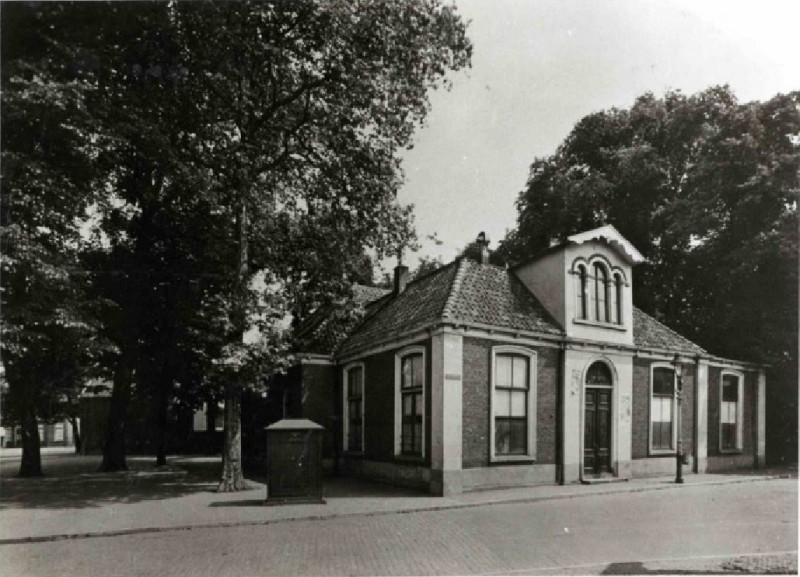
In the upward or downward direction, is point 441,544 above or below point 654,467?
above

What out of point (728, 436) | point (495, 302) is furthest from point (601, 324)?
point (728, 436)

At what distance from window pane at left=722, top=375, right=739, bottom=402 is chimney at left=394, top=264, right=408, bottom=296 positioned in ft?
38.0

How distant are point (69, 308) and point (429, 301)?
897 centimetres

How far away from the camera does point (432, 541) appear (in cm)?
932

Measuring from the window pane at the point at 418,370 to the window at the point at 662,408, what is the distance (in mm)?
7704

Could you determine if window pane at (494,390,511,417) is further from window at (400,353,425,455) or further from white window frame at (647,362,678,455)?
white window frame at (647,362,678,455)

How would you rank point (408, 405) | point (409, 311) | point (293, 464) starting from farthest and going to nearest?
point (409, 311) < point (408, 405) < point (293, 464)

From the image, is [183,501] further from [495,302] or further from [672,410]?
[672,410]

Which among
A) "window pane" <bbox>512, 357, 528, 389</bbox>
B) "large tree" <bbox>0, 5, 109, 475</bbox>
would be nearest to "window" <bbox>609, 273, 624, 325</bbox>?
"window pane" <bbox>512, 357, 528, 389</bbox>

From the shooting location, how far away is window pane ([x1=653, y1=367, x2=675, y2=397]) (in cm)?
1906

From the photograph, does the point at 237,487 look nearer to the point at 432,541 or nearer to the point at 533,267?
the point at 432,541

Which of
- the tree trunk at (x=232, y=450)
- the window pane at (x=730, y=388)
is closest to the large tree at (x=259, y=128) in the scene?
the tree trunk at (x=232, y=450)

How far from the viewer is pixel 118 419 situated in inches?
940

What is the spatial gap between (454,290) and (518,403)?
11.1 feet
